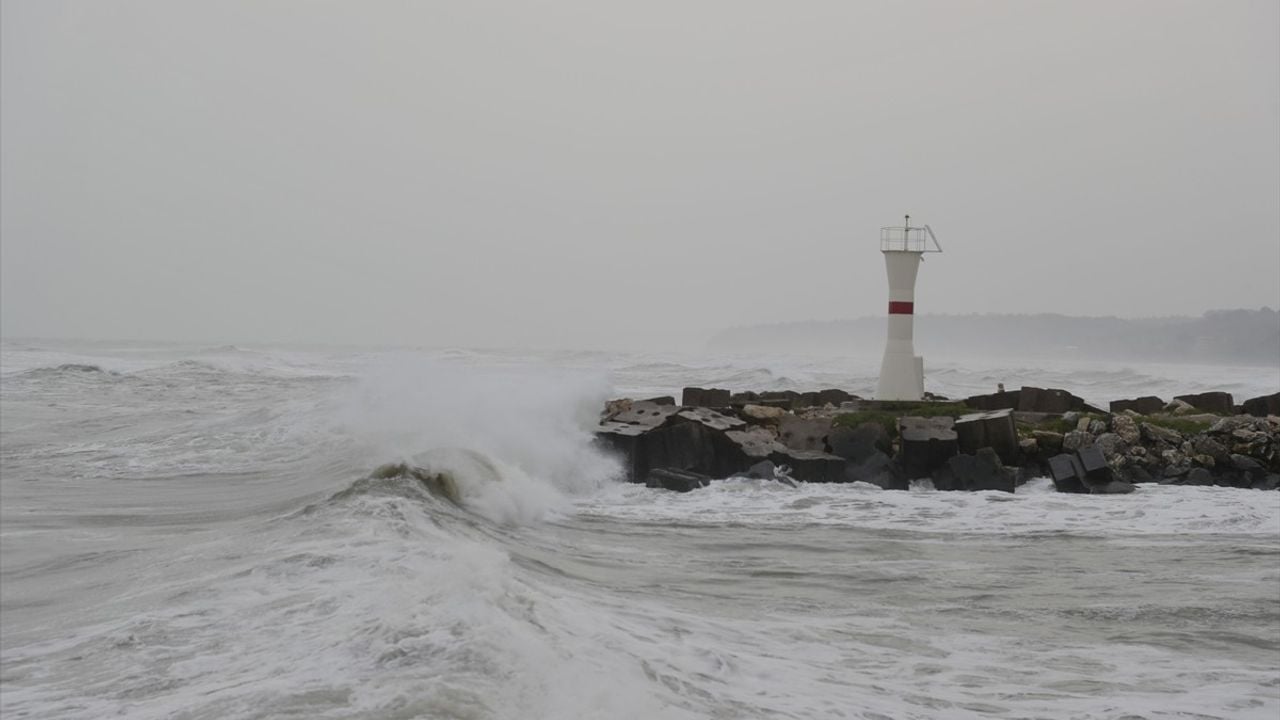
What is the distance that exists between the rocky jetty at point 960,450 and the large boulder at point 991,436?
1 cm

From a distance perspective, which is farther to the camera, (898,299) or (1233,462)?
(898,299)

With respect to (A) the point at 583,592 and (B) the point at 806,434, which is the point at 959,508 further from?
(A) the point at 583,592

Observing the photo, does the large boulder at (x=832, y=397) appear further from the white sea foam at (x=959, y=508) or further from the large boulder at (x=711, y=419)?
the white sea foam at (x=959, y=508)

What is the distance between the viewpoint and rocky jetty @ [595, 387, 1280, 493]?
11156mm

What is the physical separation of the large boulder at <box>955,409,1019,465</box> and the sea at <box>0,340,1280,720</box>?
1.38 ft

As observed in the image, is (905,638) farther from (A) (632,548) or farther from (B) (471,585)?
(A) (632,548)

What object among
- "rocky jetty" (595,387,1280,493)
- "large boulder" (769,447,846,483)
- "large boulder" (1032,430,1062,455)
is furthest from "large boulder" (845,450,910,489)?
"large boulder" (1032,430,1062,455)

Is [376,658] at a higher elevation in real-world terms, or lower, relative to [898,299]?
lower

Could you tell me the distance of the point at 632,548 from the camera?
779 cm

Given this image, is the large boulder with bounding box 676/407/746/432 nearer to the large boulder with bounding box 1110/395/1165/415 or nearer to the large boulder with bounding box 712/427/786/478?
the large boulder with bounding box 712/427/786/478

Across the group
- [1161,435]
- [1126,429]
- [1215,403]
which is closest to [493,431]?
[1126,429]

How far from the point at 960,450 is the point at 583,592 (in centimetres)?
654

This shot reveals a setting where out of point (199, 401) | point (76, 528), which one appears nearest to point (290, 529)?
point (76, 528)

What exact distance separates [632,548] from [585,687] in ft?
12.3
